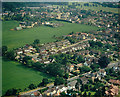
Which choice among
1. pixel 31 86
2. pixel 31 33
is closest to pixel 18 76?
pixel 31 86

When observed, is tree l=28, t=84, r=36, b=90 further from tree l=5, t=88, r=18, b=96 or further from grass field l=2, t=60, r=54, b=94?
tree l=5, t=88, r=18, b=96

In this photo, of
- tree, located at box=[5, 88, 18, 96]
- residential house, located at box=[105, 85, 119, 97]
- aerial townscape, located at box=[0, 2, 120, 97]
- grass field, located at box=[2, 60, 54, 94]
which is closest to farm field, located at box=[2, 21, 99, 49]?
aerial townscape, located at box=[0, 2, 120, 97]

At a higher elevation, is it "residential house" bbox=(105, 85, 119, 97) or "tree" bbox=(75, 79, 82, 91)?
"tree" bbox=(75, 79, 82, 91)

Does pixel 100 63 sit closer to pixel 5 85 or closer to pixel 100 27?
pixel 5 85

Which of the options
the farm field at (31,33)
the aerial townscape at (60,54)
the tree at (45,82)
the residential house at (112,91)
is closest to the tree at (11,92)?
the aerial townscape at (60,54)

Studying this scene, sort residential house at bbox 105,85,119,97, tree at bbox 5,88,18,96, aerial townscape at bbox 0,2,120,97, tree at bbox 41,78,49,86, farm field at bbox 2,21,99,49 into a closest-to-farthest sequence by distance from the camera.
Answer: tree at bbox 5,88,18,96
residential house at bbox 105,85,119,97
aerial townscape at bbox 0,2,120,97
tree at bbox 41,78,49,86
farm field at bbox 2,21,99,49

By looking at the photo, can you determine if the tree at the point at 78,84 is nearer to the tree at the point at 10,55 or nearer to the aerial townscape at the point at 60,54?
the aerial townscape at the point at 60,54

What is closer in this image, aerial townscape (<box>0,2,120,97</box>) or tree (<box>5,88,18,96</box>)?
tree (<box>5,88,18,96</box>)
